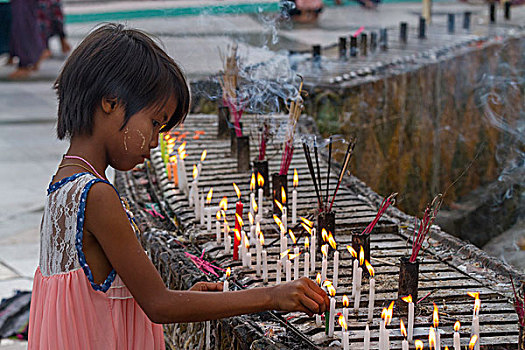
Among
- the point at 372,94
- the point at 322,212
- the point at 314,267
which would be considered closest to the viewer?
the point at 314,267

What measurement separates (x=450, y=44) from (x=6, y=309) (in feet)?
19.7

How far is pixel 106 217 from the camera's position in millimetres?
1845

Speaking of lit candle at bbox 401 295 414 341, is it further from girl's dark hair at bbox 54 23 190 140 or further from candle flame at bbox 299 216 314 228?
girl's dark hair at bbox 54 23 190 140

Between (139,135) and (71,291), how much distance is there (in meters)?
0.43

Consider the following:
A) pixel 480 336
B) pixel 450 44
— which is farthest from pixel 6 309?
pixel 450 44

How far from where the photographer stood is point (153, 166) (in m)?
4.85

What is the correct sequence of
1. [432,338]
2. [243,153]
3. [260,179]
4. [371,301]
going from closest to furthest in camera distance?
1. [432,338]
2. [371,301]
3. [260,179]
4. [243,153]

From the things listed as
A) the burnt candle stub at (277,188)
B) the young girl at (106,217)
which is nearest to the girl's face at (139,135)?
the young girl at (106,217)

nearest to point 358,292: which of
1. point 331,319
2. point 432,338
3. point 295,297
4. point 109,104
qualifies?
point 331,319

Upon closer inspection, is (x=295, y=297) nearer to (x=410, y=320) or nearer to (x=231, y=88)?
(x=410, y=320)

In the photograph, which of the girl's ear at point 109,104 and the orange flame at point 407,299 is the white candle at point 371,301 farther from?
the girl's ear at point 109,104

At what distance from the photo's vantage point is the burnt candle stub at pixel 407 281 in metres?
2.70

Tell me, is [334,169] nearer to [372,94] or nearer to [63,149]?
[372,94]

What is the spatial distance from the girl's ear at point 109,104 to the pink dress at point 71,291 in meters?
0.16
